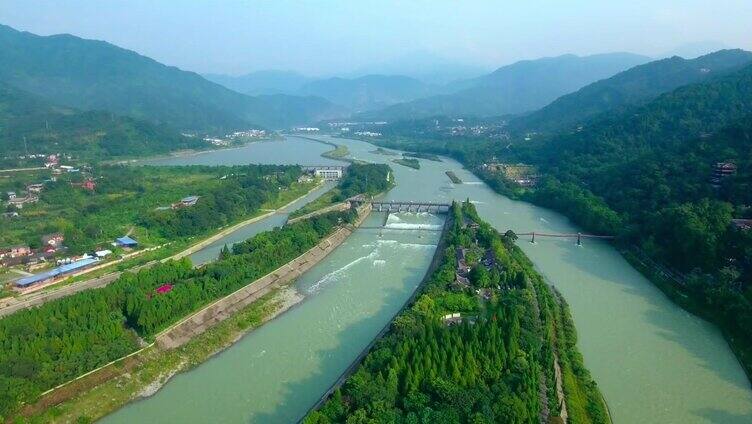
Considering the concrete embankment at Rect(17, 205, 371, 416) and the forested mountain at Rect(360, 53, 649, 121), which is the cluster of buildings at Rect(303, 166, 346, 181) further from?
the forested mountain at Rect(360, 53, 649, 121)

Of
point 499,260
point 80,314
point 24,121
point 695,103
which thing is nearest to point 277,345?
point 80,314

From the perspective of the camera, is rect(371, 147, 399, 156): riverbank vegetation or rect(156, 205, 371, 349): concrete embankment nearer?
rect(156, 205, 371, 349): concrete embankment

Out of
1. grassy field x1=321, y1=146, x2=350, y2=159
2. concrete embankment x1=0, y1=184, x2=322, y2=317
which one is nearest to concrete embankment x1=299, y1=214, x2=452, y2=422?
concrete embankment x1=0, y1=184, x2=322, y2=317

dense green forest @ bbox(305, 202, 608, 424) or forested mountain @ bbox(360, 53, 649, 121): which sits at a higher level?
forested mountain @ bbox(360, 53, 649, 121)

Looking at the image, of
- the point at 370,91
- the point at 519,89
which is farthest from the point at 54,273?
the point at 370,91

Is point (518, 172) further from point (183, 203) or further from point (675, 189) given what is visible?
point (183, 203)

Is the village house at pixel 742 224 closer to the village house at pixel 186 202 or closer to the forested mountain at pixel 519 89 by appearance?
the village house at pixel 186 202

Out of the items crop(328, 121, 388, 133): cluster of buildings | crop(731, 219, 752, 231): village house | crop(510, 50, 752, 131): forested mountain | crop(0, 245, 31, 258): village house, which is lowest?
crop(0, 245, 31, 258): village house
